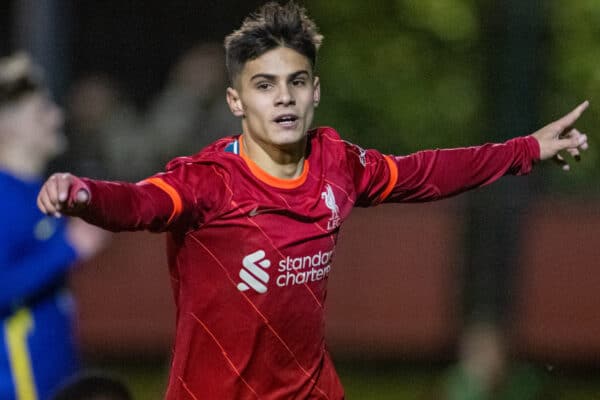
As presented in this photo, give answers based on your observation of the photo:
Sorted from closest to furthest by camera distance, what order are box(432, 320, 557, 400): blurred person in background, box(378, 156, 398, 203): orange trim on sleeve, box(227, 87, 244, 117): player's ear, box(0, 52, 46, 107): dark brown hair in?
box(227, 87, 244, 117): player's ear → box(378, 156, 398, 203): orange trim on sleeve → box(0, 52, 46, 107): dark brown hair → box(432, 320, 557, 400): blurred person in background

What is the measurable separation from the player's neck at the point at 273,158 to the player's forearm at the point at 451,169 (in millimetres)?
463

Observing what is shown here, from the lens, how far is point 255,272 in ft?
13.4

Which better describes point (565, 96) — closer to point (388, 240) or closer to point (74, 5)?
point (388, 240)

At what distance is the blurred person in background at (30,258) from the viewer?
5070mm

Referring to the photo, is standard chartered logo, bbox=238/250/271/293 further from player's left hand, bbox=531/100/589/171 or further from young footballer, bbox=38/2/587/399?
player's left hand, bbox=531/100/589/171

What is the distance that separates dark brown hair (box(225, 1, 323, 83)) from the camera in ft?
14.0

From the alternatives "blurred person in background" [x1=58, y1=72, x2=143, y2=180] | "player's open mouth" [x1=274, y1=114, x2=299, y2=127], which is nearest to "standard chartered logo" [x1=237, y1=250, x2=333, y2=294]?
"player's open mouth" [x1=274, y1=114, x2=299, y2=127]

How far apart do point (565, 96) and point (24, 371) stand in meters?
4.78

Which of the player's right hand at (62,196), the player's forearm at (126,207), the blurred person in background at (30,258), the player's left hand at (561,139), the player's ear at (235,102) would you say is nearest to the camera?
the player's right hand at (62,196)

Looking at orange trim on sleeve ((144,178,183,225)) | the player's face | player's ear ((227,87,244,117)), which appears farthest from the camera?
player's ear ((227,87,244,117))

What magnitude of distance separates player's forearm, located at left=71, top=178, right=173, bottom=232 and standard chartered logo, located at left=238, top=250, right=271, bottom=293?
0.31m

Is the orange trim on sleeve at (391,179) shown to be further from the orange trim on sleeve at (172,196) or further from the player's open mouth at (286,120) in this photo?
the orange trim on sleeve at (172,196)

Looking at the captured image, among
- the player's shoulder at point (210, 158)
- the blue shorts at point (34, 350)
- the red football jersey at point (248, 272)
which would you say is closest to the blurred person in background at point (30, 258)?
the blue shorts at point (34, 350)

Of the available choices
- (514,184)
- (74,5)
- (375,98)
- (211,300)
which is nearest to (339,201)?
(211,300)
